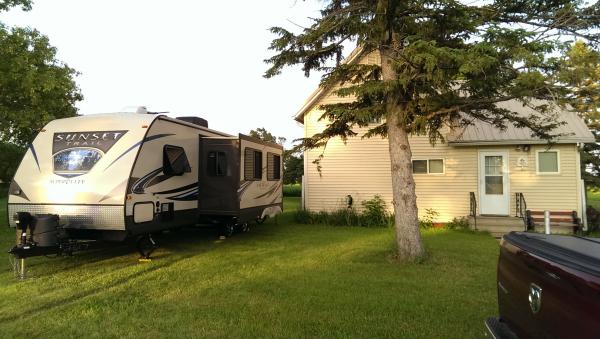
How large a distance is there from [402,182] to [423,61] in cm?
243

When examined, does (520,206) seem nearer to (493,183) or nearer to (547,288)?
(493,183)

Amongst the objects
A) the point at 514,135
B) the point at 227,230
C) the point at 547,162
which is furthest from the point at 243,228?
the point at 547,162

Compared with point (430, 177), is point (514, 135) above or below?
above

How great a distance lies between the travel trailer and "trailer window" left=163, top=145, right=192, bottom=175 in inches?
0.8

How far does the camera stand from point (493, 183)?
592 inches

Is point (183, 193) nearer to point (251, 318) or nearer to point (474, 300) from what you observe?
point (251, 318)

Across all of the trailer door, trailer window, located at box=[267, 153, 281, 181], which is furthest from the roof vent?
trailer window, located at box=[267, 153, 281, 181]

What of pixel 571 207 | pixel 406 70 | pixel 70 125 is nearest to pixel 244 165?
pixel 70 125

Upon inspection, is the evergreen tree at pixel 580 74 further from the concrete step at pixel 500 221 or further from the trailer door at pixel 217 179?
the concrete step at pixel 500 221

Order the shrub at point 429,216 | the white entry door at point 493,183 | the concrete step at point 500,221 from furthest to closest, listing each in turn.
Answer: the shrub at point 429,216 < the white entry door at point 493,183 < the concrete step at point 500,221

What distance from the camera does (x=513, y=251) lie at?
295 centimetres

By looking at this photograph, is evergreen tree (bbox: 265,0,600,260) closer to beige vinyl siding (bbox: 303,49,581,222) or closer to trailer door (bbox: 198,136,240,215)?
trailer door (bbox: 198,136,240,215)

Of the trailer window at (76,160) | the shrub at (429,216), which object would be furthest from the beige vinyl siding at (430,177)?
the trailer window at (76,160)

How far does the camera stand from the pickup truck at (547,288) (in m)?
2.07
